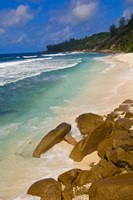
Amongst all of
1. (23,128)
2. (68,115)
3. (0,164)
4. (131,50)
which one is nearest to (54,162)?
(0,164)

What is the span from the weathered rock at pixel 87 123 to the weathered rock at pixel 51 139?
65 cm

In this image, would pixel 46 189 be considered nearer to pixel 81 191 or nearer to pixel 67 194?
pixel 67 194

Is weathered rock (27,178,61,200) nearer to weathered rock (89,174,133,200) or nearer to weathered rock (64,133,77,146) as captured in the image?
weathered rock (89,174,133,200)

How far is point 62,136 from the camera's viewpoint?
46.9 ft

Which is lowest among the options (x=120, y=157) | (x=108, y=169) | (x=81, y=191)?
(x=81, y=191)

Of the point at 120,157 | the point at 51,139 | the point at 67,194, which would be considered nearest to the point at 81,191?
the point at 67,194

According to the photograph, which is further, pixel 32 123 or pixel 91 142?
pixel 32 123

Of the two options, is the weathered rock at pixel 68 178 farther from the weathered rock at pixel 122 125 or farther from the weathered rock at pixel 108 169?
the weathered rock at pixel 122 125

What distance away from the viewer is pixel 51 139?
13773mm

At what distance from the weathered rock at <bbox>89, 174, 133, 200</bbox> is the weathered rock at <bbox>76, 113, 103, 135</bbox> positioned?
6665 millimetres

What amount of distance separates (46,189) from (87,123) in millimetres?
6009

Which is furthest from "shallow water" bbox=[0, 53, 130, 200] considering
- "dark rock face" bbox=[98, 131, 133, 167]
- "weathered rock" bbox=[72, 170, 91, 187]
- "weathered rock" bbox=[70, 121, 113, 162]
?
"dark rock face" bbox=[98, 131, 133, 167]

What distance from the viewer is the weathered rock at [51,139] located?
13188mm

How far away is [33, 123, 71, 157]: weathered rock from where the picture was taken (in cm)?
1319
